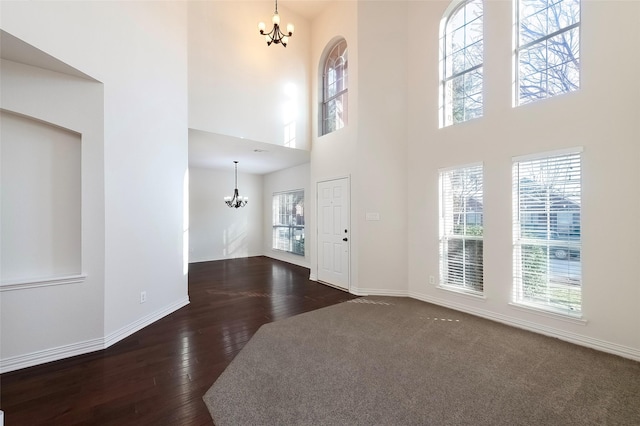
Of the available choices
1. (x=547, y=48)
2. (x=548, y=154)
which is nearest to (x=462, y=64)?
(x=547, y=48)

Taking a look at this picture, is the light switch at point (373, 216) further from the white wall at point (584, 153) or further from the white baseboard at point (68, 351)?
the white baseboard at point (68, 351)

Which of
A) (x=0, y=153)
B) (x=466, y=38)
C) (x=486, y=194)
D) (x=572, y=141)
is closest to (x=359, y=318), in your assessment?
(x=486, y=194)

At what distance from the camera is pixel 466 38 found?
3.84 m

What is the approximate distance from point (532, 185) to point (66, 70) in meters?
4.99

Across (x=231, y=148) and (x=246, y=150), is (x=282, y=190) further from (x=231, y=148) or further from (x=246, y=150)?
(x=231, y=148)

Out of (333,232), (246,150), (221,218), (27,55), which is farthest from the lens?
(221,218)

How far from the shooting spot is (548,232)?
9.71ft

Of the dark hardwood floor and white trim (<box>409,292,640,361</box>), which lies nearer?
the dark hardwood floor

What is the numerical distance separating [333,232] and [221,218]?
170 inches

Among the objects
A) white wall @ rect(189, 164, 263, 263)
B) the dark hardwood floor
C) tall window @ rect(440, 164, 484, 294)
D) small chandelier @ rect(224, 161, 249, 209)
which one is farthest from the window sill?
white wall @ rect(189, 164, 263, 263)

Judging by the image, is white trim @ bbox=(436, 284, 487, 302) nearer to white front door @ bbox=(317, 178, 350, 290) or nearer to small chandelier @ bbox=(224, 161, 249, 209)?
white front door @ bbox=(317, 178, 350, 290)

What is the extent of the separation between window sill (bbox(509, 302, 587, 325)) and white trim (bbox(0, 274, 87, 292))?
4830mm

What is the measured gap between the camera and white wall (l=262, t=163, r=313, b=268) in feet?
22.2

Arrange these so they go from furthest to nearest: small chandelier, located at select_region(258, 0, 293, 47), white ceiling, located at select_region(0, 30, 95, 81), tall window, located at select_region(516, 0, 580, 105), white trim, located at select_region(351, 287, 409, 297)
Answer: white trim, located at select_region(351, 287, 409, 297)
small chandelier, located at select_region(258, 0, 293, 47)
tall window, located at select_region(516, 0, 580, 105)
white ceiling, located at select_region(0, 30, 95, 81)
